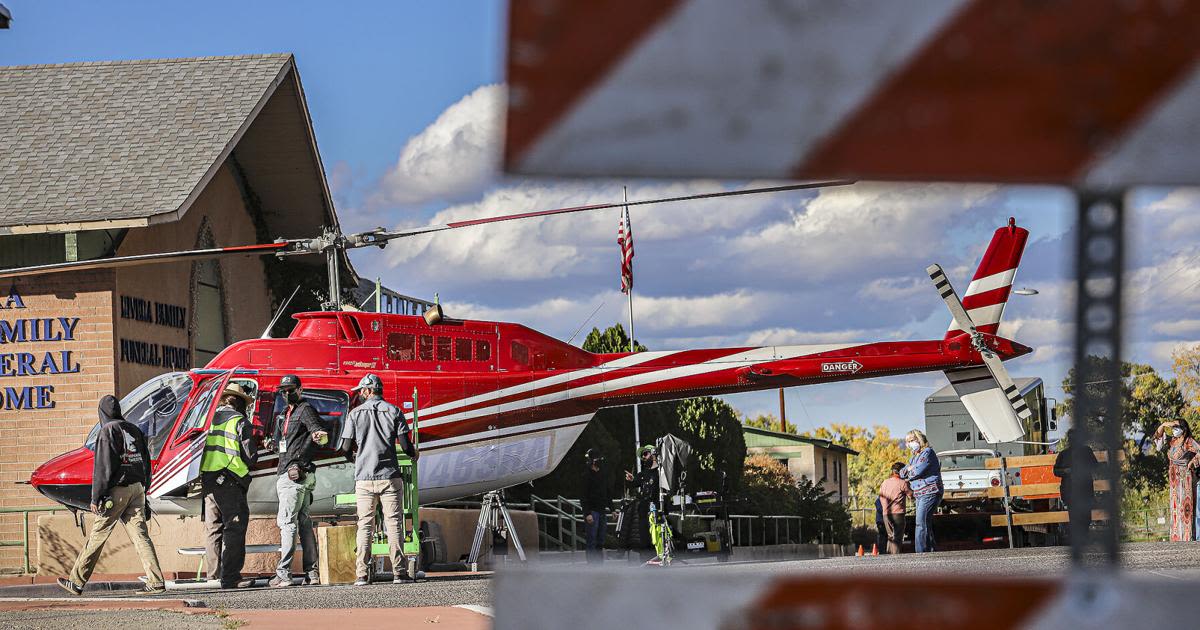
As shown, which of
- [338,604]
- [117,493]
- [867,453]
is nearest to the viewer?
[338,604]

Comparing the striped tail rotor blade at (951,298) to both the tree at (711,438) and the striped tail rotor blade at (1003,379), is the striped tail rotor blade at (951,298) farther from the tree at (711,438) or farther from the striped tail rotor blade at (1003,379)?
the tree at (711,438)

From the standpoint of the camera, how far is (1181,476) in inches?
585

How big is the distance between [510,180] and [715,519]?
67.2ft

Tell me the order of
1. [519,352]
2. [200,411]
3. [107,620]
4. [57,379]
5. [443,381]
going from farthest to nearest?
[57,379] < [519,352] < [443,381] < [200,411] < [107,620]

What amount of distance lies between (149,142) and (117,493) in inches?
366

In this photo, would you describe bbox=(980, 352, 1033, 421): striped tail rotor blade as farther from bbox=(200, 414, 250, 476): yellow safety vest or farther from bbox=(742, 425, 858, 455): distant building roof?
bbox=(742, 425, 858, 455): distant building roof

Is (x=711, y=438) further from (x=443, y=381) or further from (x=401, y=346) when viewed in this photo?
(x=401, y=346)

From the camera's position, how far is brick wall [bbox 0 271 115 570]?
17625 mm

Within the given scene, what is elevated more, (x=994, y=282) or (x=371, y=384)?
(x=994, y=282)

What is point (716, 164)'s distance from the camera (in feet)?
3.24

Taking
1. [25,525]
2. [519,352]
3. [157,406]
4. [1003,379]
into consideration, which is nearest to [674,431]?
[1003,379]

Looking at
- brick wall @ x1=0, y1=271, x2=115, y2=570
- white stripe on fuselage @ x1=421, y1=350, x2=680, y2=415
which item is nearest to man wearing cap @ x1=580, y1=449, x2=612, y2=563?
white stripe on fuselage @ x1=421, y1=350, x2=680, y2=415

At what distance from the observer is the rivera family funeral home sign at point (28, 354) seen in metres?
17.6

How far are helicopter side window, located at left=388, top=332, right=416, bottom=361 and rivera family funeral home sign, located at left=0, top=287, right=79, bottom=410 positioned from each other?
550 centimetres
